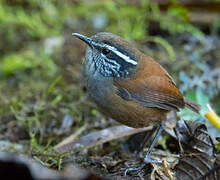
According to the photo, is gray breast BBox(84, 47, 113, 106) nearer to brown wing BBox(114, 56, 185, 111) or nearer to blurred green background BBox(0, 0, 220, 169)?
brown wing BBox(114, 56, 185, 111)

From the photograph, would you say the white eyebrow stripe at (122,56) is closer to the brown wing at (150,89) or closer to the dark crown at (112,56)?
the dark crown at (112,56)

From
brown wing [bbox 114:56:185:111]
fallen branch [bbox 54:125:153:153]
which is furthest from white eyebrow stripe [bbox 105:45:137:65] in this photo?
fallen branch [bbox 54:125:153:153]

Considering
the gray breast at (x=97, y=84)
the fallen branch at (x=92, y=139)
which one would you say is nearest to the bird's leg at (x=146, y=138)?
the fallen branch at (x=92, y=139)

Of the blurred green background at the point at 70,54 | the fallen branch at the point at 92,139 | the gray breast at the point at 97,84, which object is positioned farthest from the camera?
the blurred green background at the point at 70,54

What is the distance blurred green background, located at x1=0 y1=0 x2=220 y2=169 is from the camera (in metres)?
4.98

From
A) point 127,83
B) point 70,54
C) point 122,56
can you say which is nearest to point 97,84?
point 127,83

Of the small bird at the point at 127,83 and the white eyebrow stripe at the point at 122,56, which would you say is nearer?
the small bird at the point at 127,83

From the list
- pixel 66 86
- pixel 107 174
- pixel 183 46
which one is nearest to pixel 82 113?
pixel 66 86

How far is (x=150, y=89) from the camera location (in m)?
4.09

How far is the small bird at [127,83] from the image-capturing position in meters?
3.94

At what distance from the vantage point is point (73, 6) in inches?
327

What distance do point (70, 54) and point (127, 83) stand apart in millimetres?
2326

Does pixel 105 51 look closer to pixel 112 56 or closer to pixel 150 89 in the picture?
→ pixel 112 56

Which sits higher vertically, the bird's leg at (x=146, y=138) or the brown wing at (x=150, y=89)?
the brown wing at (x=150, y=89)
